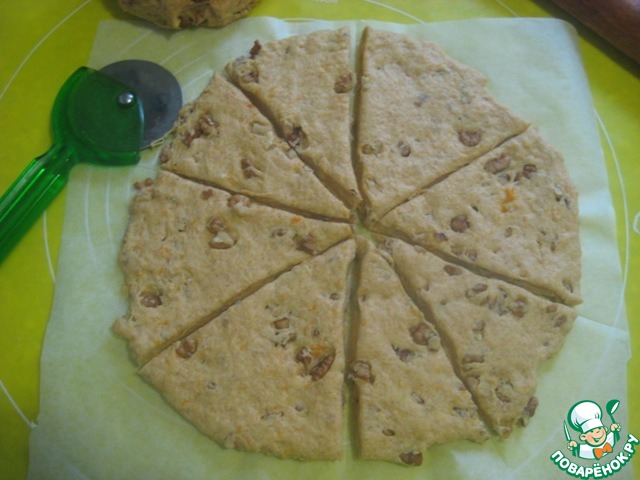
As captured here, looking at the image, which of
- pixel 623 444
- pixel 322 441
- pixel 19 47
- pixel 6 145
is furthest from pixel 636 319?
pixel 19 47

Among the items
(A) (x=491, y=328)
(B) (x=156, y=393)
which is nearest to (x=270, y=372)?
(B) (x=156, y=393)

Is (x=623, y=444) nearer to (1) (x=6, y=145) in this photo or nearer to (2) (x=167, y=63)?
(2) (x=167, y=63)

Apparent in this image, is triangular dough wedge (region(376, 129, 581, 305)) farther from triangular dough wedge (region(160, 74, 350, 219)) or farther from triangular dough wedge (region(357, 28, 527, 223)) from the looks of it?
triangular dough wedge (region(160, 74, 350, 219))

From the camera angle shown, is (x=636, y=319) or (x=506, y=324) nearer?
(x=506, y=324)

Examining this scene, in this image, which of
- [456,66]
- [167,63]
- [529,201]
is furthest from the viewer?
[167,63]

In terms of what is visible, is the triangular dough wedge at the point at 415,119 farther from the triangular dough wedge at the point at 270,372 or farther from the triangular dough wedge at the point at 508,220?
the triangular dough wedge at the point at 270,372

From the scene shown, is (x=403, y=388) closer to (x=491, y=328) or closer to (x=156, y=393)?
(x=491, y=328)
